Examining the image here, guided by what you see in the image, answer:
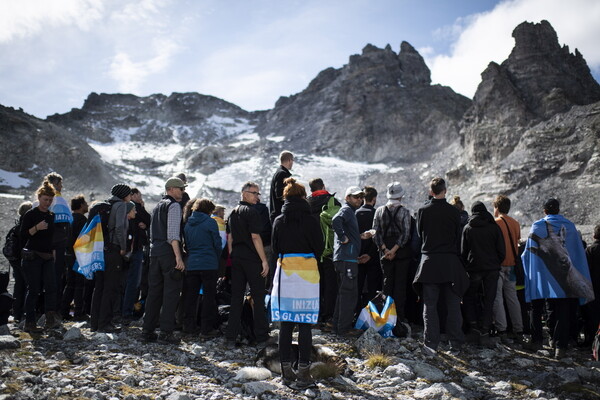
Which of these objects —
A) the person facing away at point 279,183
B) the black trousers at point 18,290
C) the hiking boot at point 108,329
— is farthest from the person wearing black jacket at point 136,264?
the person facing away at point 279,183

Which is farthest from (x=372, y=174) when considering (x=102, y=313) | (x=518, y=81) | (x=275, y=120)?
(x=102, y=313)

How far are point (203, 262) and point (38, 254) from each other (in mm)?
2595

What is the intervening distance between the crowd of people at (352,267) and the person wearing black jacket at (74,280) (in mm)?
627

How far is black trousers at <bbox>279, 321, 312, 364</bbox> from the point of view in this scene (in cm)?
512

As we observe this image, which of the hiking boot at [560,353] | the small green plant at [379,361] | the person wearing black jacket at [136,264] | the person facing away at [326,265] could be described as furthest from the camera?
the person wearing black jacket at [136,264]

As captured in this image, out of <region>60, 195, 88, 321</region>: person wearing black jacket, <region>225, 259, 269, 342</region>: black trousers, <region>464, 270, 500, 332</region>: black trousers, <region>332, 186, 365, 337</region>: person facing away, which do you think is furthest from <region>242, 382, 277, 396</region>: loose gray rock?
<region>60, 195, 88, 321</region>: person wearing black jacket

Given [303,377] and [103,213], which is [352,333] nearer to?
[303,377]

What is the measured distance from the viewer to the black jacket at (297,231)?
523 centimetres

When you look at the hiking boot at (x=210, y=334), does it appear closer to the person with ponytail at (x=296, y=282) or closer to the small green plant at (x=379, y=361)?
the person with ponytail at (x=296, y=282)

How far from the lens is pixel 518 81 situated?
6181 cm

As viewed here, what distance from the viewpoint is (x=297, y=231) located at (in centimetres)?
524

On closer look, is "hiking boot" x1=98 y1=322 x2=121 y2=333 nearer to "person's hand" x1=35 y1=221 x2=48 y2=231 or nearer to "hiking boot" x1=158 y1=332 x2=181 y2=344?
"hiking boot" x1=158 y1=332 x2=181 y2=344

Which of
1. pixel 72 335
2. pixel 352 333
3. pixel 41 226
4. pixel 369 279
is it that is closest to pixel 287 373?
pixel 352 333

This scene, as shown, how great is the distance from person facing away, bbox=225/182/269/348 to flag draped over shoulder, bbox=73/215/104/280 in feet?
7.94
